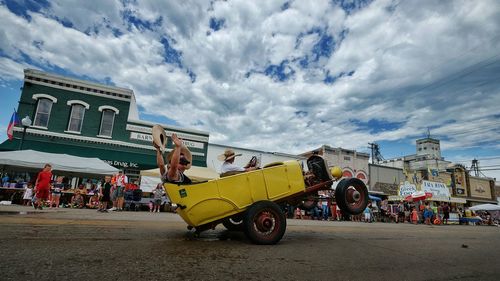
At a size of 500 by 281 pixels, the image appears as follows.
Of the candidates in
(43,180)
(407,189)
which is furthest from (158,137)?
(407,189)

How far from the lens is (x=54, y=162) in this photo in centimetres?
1381

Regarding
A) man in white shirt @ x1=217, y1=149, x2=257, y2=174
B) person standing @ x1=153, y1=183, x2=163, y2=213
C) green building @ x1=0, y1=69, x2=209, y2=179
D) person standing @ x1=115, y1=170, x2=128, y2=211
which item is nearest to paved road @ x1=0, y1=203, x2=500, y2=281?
man in white shirt @ x1=217, y1=149, x2=257, y2=174

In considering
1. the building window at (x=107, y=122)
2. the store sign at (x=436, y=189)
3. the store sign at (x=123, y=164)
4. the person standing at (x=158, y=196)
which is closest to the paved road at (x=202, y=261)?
the person standing at (x=158, y=196)

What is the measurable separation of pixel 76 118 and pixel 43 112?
79.5 inches

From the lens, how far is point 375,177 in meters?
32.7

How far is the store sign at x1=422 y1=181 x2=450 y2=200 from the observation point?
2867 centimetres

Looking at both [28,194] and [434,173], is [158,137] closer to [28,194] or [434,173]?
[28,194]

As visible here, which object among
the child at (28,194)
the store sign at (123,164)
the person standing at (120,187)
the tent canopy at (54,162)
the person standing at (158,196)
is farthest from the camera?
the store sign at (123,164)

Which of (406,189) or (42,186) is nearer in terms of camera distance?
(42,186)

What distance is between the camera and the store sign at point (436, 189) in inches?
1129

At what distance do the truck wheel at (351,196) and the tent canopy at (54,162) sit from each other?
12.8m

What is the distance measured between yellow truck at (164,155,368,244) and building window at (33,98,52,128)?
1963 cm

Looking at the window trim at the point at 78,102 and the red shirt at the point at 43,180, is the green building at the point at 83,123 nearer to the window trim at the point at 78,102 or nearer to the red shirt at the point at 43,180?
the window trim at the point at 78,102

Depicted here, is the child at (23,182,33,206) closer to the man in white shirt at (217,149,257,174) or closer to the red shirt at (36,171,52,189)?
the red shirt at (36,171,52,189)
